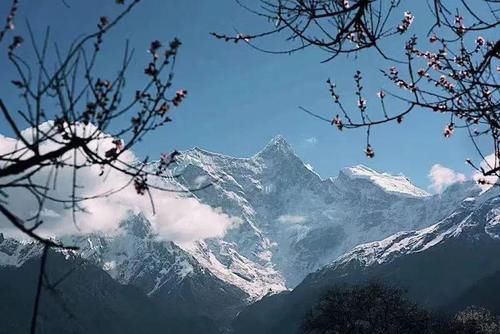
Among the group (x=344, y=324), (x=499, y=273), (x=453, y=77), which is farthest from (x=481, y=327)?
(x=499, y=273)

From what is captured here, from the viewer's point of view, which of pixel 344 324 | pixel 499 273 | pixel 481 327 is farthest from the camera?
pixel 499 273

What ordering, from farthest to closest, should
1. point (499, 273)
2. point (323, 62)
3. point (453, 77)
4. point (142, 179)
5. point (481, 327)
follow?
point (499, 273), point (481, 327), point (453, 77), point (323, 62), point (142, 179)

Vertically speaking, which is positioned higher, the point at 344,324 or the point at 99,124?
the point at 99,124

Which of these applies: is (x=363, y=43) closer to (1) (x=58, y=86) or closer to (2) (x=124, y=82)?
(2) (x=124, y=82)

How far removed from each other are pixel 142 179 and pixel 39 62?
3.81ft

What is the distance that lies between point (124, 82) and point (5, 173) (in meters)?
1.05

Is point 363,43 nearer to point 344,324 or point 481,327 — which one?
point 344,324

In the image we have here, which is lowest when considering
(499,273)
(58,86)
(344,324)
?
(499,273)

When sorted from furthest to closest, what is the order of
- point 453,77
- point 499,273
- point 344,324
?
point 499,273
point 344,324
point 453,77

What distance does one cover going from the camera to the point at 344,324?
3922 centimetres

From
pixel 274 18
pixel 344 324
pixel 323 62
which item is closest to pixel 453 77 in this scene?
pixel 323 62

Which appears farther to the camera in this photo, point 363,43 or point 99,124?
point 363,43

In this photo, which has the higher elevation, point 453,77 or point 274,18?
point 274,18

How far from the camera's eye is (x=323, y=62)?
5980mm
